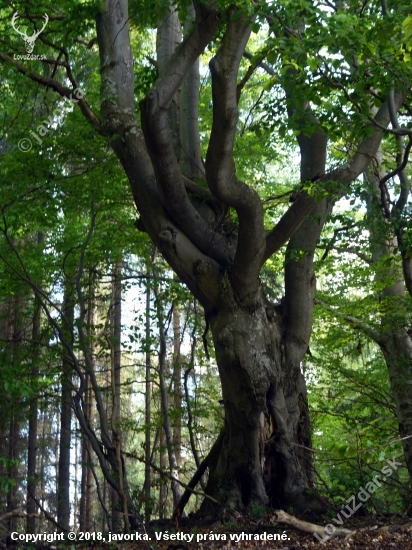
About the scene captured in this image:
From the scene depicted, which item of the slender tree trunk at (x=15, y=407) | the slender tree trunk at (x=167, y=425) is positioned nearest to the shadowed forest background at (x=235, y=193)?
the slender tree trunk at (x=167, y=425)

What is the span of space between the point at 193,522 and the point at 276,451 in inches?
46.1

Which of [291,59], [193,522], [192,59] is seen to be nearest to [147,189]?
[192,59]

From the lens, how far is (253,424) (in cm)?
617

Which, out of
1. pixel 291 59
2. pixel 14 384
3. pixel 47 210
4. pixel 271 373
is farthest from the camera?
pixel 47 210

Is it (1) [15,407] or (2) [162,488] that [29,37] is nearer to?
(1) [15,407]

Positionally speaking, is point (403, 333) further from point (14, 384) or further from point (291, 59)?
point (14, 384)

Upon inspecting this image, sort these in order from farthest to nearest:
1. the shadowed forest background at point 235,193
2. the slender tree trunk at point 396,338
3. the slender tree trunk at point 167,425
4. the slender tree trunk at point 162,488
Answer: the slender tree trunk at point 167,425 < the slender tree trunk at point 162,488 < the slender tree trunk at point 396,338 < the shadowed forest background at point 235,193

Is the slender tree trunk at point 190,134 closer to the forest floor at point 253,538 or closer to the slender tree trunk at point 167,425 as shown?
the slender tree trunk at point 167,425

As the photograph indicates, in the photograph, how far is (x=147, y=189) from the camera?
6453mm

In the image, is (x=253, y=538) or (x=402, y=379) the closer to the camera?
(x=253, y=538)

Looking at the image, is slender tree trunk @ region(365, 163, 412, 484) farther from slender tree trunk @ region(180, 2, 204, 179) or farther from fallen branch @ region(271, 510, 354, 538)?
fallen branch @ region(271, 510, 354, 538)

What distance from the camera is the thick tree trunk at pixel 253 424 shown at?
6.12 metres

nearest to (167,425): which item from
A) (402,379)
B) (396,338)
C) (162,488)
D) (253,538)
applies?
(402,379)

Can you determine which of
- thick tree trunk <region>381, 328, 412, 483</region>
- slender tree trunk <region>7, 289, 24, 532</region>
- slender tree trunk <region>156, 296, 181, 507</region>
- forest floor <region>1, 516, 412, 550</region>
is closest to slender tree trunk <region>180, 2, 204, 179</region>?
slender tree trunk <region>156, 296, 181, 507</region>
